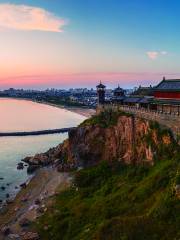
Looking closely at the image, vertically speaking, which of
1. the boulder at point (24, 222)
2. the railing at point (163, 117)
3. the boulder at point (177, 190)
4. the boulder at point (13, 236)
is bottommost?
the boulder at point (13, 236)

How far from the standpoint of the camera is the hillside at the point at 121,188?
28953mm

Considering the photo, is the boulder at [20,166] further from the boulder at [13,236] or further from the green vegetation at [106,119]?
the boulder at [13,236]

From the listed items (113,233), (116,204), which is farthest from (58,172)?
(113,233)

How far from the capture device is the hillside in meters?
29.0

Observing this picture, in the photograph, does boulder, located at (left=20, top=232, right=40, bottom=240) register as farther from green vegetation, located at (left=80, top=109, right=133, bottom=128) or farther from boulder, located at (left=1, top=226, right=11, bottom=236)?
green vegetation, located at (left=80, top=109, right=133, bottom=128)

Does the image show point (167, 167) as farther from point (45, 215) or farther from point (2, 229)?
point (2, 229)

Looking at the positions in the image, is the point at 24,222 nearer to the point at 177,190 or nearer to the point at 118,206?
the point at 118,206

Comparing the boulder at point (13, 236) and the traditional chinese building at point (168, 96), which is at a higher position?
the traditional chinese building at point (168, 96)

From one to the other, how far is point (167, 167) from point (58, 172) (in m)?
31.3

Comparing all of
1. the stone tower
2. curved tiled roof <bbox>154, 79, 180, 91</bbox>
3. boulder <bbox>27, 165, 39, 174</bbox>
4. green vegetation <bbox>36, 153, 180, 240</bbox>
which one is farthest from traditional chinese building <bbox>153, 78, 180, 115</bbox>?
boulder <bbox>27, 165, 39, 174</bbox>

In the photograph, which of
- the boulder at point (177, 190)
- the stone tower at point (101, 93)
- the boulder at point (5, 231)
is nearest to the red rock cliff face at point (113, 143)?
the stone tower at point (101, 93)

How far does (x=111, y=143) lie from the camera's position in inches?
2344

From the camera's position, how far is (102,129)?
63531mm

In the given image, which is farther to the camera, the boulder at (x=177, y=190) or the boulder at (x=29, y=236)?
the boulder at (x=29, y=236)
